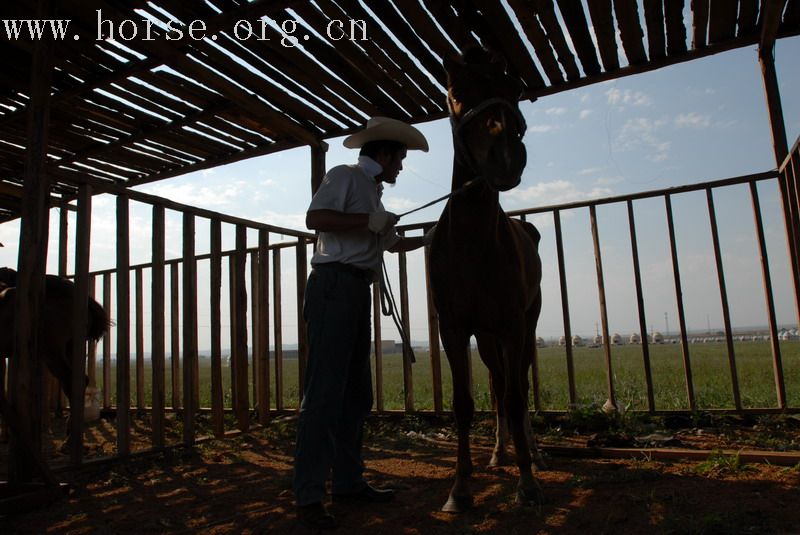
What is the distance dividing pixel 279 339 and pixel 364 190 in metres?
3.80

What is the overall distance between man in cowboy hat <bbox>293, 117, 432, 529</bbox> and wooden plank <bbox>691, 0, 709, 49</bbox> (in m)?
2.35

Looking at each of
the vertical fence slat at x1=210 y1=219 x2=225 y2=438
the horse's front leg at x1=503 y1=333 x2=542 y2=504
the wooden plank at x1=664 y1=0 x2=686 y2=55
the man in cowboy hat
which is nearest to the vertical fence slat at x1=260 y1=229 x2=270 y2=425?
the vertical fence slat at x1=210 y1=219 x2=225 y2=438

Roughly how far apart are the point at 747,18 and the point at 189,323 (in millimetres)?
5381

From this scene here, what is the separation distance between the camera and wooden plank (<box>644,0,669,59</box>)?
12.7 feet

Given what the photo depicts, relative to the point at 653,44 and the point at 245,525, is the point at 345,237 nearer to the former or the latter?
the point at 245,525

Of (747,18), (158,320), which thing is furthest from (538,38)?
(158,320)

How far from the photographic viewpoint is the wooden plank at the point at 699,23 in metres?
3.92

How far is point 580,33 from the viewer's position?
13.7 feet

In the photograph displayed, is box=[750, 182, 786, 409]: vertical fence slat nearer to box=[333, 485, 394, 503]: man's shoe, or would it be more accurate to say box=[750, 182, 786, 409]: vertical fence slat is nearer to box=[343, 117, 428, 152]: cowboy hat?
box=[343, 117, 428, 152]: cowboy hat

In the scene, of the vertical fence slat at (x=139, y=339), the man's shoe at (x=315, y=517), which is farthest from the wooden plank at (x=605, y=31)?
the vertical fence slat at (x=139, y=339)

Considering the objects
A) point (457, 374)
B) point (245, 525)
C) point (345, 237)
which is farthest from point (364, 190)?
point (245, 525)

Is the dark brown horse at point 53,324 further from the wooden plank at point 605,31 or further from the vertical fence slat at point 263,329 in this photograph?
the wooden plank at point 605,31

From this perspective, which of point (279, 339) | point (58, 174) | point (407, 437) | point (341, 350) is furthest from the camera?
point (279, 339)

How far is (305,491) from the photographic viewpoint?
2.78 metres
